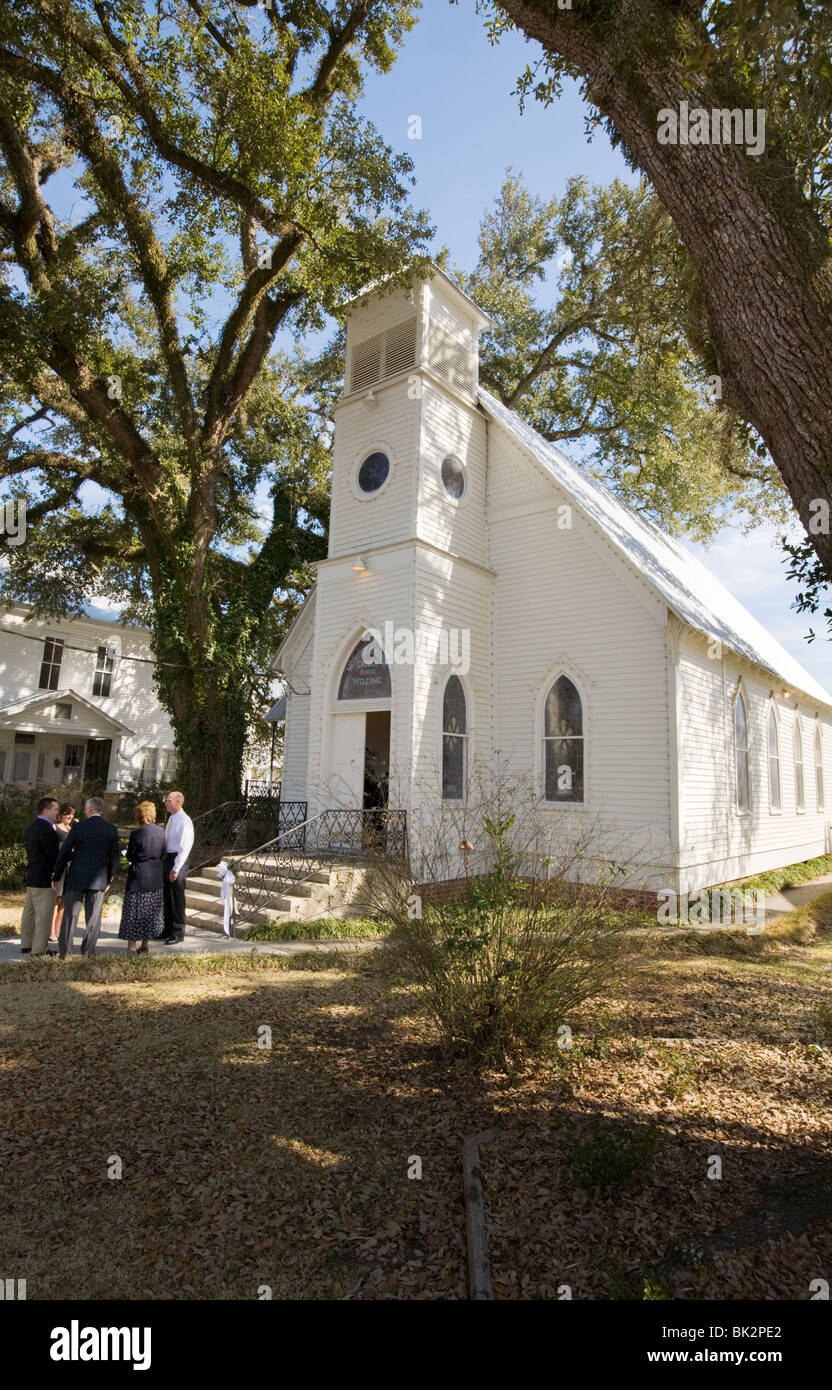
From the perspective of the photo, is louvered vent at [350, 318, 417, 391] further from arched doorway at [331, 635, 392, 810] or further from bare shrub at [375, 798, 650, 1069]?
bare shrub at [375, 798, 650, 1069]

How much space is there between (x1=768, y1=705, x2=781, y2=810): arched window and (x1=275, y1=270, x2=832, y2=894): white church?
3.04 feet

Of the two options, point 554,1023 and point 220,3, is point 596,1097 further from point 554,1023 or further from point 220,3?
point 220,3

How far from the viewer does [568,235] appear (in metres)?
23.4

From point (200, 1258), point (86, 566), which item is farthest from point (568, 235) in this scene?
point (200, 1258)

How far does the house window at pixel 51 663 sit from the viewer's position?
30.1 metres

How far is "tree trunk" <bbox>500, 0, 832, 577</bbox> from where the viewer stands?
4.43m

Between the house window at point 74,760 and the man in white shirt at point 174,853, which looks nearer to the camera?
the man in white shirt at point 174,853

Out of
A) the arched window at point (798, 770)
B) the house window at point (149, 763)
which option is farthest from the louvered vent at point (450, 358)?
the house window at point (149, 763)

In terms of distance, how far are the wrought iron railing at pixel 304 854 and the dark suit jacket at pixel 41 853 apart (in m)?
2.89

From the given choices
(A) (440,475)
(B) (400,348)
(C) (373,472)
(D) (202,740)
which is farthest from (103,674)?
(A) (440,475)

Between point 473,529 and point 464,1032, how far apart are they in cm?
1192

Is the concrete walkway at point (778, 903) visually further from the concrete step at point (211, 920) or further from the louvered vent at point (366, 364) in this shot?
the louvered vent at point (366, 364)

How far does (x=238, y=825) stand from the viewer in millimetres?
15461

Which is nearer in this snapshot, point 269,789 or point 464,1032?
point 464,1032
